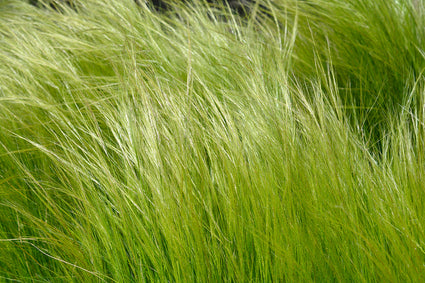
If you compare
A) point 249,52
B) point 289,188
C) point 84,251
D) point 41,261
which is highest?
point 249,52

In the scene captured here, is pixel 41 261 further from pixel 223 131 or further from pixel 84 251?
pixel 223 131

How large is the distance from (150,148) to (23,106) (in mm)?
614

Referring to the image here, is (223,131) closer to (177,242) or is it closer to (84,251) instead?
(177,242)

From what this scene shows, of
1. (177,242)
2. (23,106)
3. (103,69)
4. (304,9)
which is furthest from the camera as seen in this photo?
(304,9)

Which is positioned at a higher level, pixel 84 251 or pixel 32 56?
pixel 32 56

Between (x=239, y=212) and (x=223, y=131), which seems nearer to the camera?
(x=239, y=212)

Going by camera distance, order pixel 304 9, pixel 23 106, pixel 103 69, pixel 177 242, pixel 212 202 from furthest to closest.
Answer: pixel 304 9 → pixel 103 69 → pixel 23 106 → pixel 212 202 → pixel 177 242

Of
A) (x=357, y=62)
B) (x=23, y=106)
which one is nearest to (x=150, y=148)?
(x=23, y=106)

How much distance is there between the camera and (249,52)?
5.52 ft

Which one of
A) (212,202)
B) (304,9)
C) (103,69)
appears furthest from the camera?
(304,9)

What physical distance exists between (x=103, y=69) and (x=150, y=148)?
2.27ft

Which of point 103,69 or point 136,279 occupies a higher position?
point 103,69

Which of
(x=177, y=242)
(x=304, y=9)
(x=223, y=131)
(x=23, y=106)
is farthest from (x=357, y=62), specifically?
(x=23, y=106)

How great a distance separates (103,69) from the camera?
1806 millimetres
